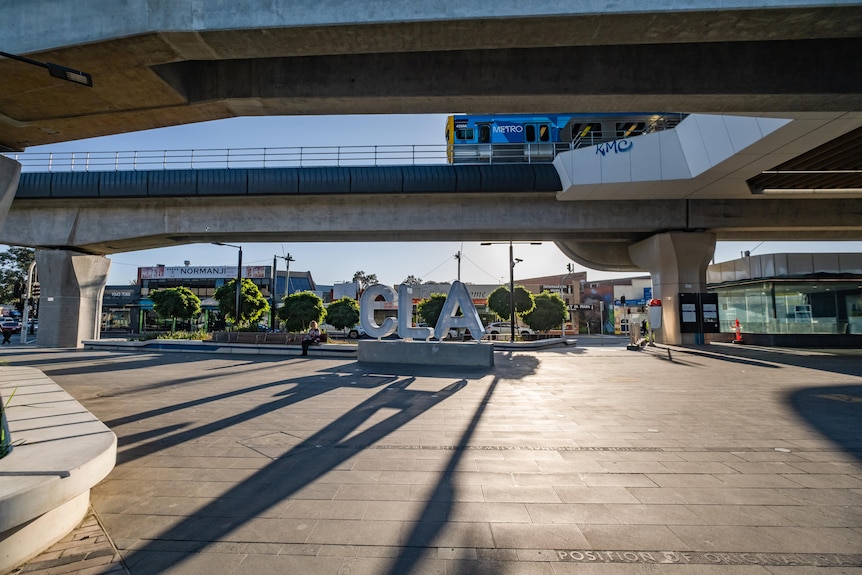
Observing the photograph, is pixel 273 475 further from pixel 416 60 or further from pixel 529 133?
pixel 529 133

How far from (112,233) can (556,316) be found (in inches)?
1131

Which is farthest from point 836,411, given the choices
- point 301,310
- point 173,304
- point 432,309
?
point 173,304

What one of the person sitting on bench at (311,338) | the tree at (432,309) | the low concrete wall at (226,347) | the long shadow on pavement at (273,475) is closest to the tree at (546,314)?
the tree at (432,309)

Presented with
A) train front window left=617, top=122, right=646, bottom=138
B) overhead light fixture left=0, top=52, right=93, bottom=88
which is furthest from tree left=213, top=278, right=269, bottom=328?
train front window left=617, top=122, right=646, bottom=138

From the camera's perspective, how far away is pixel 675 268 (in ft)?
76.3

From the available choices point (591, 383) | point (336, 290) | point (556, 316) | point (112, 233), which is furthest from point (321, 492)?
point (336, 290)

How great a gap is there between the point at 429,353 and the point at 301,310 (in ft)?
50.9

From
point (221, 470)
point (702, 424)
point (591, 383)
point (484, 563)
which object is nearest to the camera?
point (484, 563)

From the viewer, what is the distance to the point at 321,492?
4.54m

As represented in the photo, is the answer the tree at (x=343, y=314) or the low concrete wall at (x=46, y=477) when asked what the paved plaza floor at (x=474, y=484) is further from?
the tree at (x=343, y=314)

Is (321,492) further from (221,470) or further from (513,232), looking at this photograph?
(513,232)

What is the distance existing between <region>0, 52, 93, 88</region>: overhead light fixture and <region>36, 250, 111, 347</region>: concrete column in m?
22.9

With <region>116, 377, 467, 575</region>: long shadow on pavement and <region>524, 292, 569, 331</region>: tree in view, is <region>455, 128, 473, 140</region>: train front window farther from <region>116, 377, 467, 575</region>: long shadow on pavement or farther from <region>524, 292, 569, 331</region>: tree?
<region>116, 377, 467, 575</region>: long shadow on pavement

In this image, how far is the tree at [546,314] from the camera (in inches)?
1291
